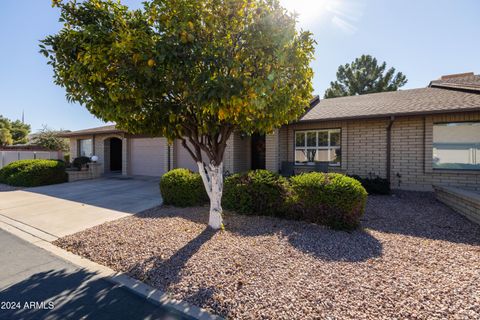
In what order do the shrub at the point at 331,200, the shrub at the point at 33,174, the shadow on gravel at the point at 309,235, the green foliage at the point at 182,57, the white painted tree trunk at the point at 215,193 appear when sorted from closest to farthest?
the green foliage at the point at 182,57
the shadow on gravel at the point at 309,235
the shrub at the point at 331,200
the white painted tree trunk at the point at 215,193
the shrub at the point at 33,174

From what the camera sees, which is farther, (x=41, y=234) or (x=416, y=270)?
(x=41, y=234)

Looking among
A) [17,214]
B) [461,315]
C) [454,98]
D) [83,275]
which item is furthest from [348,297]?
[454,98]

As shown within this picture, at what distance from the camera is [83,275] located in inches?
139

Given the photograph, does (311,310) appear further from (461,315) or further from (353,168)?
(353,168)

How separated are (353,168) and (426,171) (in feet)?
7.80

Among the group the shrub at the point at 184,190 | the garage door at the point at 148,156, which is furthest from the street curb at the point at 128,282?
the garage door at the point at 148,156

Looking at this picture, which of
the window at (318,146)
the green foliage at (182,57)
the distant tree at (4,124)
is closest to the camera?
the green foliage at (182,57)

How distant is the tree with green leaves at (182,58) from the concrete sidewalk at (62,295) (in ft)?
8.39

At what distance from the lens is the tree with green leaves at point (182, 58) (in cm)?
368

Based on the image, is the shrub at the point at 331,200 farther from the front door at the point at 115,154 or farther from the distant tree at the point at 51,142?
the distant tree at the point at 51,142

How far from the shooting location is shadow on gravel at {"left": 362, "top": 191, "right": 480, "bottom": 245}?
16.2 feet

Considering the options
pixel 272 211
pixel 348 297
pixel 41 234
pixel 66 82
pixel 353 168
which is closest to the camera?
pixel 348 297

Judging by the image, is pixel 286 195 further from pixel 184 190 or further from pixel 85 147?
pixel 85 147

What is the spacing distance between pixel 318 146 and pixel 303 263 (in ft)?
25.9
